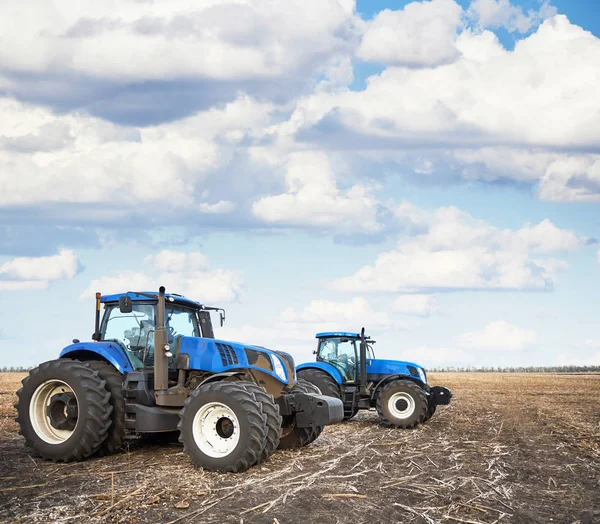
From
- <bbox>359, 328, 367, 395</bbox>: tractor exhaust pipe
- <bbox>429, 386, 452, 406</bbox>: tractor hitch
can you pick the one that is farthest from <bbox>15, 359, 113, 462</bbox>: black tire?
<bbox>429, 386, 452, 406</bbox>: tractor hitch

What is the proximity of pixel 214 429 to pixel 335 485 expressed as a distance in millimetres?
2096

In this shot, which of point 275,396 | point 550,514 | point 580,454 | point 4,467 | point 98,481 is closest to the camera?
point 550,514

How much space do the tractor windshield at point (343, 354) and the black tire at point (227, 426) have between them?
8.61 meters

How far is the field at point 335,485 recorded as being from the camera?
8.62m

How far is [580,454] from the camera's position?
542 inches

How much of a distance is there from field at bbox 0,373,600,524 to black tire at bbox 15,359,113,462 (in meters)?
0.28

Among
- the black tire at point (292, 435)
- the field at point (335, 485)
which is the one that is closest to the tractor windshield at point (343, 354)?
the field at point (335, 485)

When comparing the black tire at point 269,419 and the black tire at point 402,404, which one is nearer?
the black tire at point 269,419

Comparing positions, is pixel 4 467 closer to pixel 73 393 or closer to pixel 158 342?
pixel 73 393

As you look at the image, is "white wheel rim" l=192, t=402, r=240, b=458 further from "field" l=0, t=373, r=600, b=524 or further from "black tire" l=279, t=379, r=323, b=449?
"black tire" l=279, t=379, r=323, b=449

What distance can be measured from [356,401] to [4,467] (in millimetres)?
9606

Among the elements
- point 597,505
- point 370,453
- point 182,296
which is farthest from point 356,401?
point 597,505

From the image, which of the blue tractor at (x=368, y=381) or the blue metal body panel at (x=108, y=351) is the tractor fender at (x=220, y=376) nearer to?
the blue metal body panel at (x=108, y=351)

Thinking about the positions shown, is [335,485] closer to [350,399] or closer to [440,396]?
[350,399]
